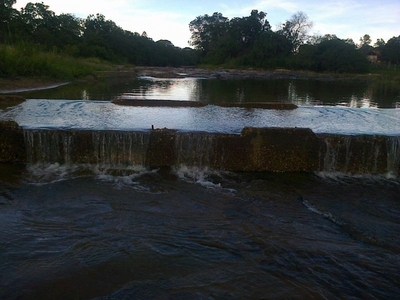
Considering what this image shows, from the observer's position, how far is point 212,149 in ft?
24.7

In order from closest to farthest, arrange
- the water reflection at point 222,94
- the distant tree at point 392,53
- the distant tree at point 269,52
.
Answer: the water reflection at point 222,94 < the distant tree at point 392,53 < the distant tree at point 269,52

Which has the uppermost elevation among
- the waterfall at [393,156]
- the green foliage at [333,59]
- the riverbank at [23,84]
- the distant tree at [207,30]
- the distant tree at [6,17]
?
the distant tree at [207,30]

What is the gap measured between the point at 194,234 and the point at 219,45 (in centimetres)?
8120

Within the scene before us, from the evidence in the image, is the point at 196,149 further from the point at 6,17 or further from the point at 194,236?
the point at 6,17

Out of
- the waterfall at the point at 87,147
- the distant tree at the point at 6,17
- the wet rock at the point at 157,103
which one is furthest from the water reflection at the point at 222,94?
the distant tree at the point at 6,17

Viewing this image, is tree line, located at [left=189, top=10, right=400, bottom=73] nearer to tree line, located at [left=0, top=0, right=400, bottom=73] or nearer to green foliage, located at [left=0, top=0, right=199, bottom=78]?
tree line, located at [left=0, top=0, right=400, bottom=73]

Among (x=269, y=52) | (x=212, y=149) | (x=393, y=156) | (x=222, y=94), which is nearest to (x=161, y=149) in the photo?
(x=212, y=149)

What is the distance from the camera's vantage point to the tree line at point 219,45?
164ft

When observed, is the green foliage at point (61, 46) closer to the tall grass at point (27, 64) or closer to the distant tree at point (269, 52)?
the tall grass at point (27, 64)

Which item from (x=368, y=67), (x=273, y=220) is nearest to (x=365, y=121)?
(x=273, y=220)

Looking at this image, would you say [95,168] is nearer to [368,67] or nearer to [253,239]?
[253,239]

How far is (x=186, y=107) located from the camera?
40.9 feet

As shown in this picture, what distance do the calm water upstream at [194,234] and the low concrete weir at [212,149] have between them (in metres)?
0.27

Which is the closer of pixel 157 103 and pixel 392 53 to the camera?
pixel 157 103
